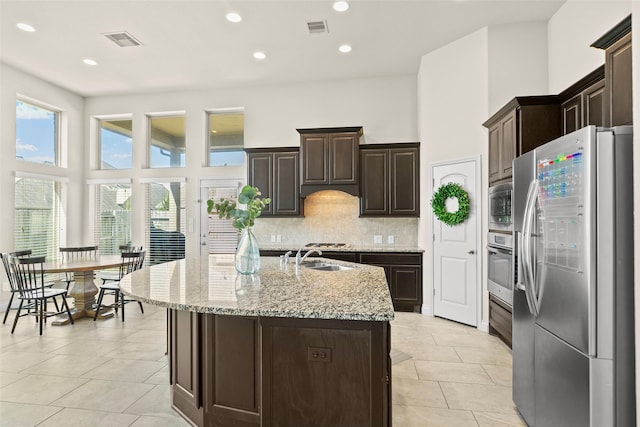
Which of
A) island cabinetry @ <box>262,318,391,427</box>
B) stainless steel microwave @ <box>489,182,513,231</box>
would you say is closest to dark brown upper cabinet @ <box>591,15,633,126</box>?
stainless steel microwave @ <box>489,182,513,231</box>

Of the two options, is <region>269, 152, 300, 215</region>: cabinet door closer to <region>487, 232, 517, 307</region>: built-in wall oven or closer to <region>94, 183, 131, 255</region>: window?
<region>487, 232, 517, 307</region>: built-in wall oven

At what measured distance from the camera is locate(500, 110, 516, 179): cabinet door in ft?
11.3

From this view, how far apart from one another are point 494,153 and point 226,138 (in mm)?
4386

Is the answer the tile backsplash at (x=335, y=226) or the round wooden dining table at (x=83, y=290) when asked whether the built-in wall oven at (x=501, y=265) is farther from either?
the round wooden dining table at (x=83, y=290)

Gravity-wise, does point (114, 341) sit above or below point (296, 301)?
below

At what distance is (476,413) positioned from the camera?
2.43m

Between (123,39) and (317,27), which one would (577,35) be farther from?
(123,39)

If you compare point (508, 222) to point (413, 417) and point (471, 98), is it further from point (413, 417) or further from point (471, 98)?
point (413, 417)

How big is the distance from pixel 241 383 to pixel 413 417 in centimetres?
125

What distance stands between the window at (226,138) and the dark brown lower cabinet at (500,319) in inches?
177

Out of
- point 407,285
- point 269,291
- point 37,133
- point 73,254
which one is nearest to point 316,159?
point 407,285

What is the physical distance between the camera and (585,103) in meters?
2.95

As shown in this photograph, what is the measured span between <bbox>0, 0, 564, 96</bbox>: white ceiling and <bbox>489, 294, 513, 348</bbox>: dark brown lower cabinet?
3.21 metres

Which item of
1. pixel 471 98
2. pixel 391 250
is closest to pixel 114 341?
pixel 391 250
